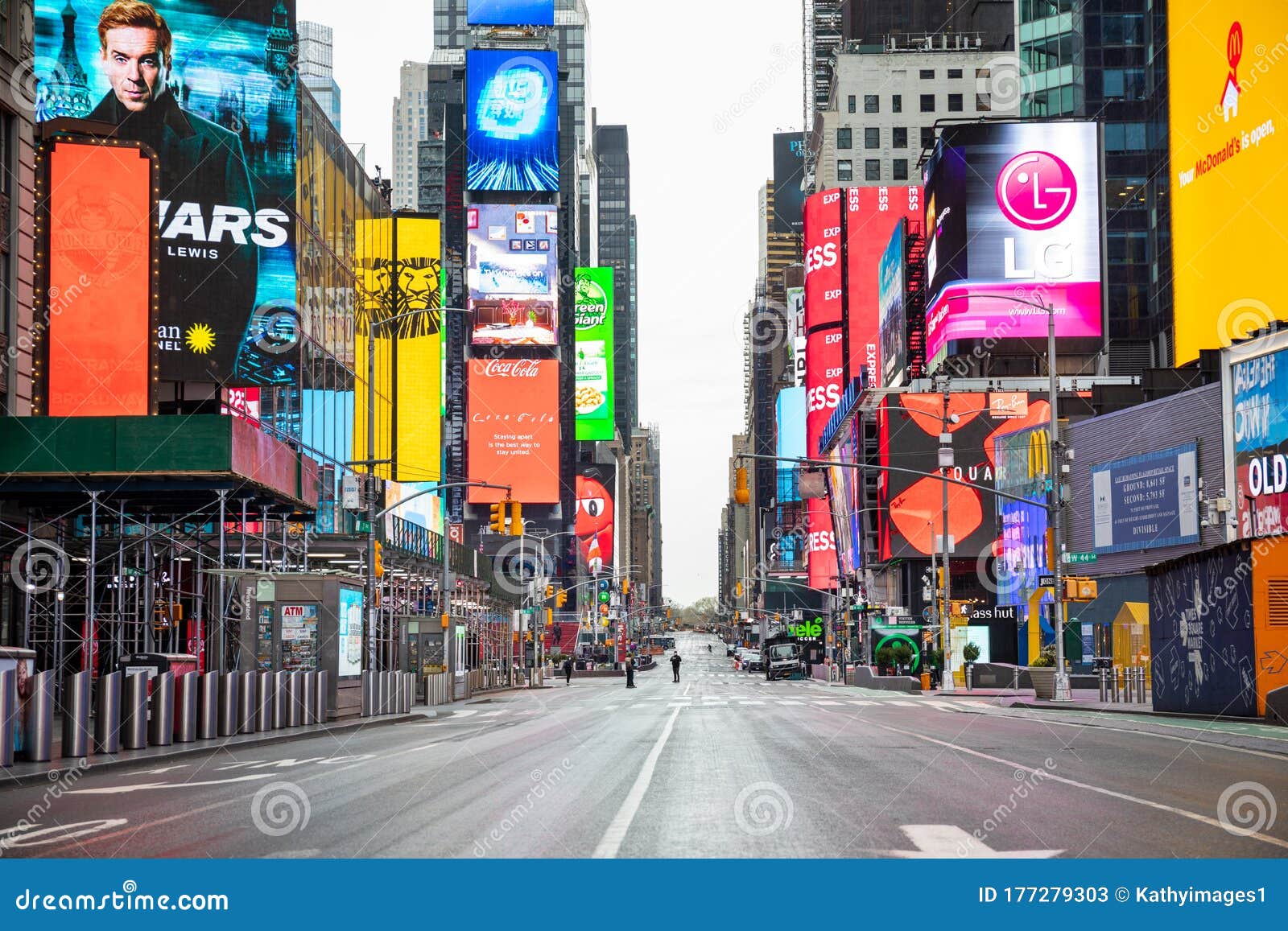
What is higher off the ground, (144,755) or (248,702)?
(248,702)

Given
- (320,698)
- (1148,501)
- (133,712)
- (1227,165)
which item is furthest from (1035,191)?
(133,712)

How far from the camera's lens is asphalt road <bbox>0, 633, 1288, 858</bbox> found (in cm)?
1041

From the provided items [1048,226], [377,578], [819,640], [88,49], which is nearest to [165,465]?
[377,578]

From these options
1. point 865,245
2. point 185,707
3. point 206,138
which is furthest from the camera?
point 865,245

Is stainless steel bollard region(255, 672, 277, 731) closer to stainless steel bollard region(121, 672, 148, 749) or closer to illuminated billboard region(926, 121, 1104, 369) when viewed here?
stainless steel bollard region(121, 672, 148, 749)

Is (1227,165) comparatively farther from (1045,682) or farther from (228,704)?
(228,704)

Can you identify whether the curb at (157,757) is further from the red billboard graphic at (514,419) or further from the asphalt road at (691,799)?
the red billboard graphic at (514,419)

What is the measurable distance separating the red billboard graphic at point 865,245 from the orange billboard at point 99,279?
91156 mm

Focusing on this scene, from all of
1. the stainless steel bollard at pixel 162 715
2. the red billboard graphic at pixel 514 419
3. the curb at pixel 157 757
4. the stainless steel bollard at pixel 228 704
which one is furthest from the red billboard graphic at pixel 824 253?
the stainless steel bollard at pixel 162 715

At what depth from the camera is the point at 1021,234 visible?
86.0 m

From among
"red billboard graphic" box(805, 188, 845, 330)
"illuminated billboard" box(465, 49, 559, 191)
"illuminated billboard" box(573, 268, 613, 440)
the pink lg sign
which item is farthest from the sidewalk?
"illuminated billboard" box(573, 268, 613, 440)

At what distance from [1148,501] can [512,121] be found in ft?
321

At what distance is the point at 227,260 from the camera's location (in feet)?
182

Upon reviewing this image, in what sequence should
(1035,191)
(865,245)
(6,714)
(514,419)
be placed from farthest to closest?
(514,419) < (865,245) < (1035,191) < (6,714)
